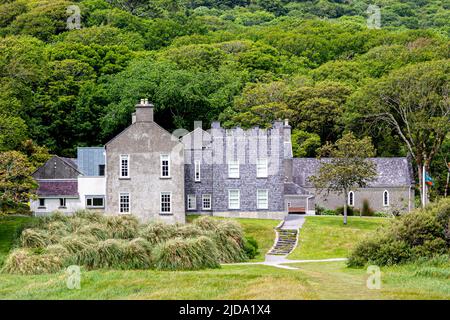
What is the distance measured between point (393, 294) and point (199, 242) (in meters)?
16.9

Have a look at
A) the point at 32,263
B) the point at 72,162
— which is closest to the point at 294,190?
the point at 72,162

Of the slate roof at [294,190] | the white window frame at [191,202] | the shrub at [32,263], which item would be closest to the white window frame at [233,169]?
the white window frame at [191,202]

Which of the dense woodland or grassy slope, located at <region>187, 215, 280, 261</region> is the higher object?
the dense woodland

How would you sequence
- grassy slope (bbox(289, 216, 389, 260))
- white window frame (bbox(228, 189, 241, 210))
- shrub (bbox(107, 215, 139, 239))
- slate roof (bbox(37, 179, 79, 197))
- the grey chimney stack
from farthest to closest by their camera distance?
white window frame (bbox(228, 189, 241, 210))
slate roof (bbox(37, 179, 79, 197))
the grey chimney stack
grassy slope (bbox(289, 216, 389, 260))
shrub (bbox(107, 215, 139, 239))

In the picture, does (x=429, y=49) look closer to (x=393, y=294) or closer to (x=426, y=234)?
(x=426, y=234)

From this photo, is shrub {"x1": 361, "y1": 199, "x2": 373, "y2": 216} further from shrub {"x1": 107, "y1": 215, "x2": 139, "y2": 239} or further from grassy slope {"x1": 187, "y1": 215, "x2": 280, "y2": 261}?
shrub {"x1": 107, "y1": 215, "x2": 139, "y2": 239}

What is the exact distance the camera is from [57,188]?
64500mm

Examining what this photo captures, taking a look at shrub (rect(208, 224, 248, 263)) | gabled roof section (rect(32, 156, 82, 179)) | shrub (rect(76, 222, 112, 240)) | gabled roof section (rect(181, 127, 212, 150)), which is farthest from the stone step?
gabled roof section (rect(32, 156, 82, 179))

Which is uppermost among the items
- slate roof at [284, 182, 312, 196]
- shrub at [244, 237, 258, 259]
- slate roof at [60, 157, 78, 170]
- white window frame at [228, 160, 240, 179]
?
slate roof at [60, 157, 78, 170]

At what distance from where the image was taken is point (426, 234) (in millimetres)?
45812

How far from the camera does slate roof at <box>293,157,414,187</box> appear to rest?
7344 cm

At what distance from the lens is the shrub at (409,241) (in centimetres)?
4491

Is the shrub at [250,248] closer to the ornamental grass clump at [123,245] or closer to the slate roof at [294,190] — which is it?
the ornamental grass clump at [123,245]

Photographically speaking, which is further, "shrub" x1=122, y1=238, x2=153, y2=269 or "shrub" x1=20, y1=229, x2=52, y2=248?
"shrub" x1=20, y1=229, x2=52, y2=248
